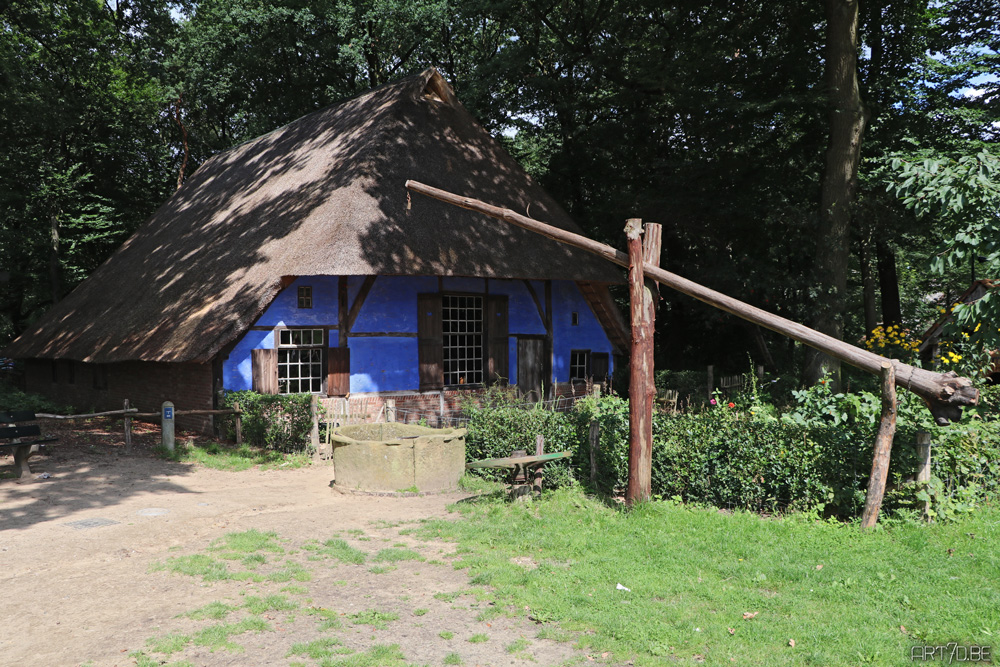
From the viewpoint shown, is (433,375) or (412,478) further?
(433,375)

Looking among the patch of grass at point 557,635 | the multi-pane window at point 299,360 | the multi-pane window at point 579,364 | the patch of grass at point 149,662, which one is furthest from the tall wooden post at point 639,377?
the multi-pane window at point 579,364

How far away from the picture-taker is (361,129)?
18938 millimetres

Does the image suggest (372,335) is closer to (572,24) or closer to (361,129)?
(361,129)

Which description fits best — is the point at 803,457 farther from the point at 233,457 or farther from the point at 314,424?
the point at 233,457

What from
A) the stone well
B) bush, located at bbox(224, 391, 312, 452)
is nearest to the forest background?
the stone well

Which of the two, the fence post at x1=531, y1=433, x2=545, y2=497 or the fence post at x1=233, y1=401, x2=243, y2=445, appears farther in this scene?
the fence post at x1=233, y1=401, x2=243, y2=445

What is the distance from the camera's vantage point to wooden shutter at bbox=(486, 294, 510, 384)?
18.2m

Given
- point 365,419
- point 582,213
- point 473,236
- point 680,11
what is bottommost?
point 365,419

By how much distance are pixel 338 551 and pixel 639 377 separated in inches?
157

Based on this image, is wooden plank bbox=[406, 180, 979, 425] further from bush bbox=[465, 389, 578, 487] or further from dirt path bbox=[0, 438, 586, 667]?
dirt path bbox=[0, 438, 586, 667]

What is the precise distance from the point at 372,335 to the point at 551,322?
4865 mm

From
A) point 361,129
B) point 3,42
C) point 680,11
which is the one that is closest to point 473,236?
point 361,129

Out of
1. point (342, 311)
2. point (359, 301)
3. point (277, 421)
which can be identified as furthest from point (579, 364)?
point (277, 421)

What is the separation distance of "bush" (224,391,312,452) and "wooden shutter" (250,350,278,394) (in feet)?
2.31
